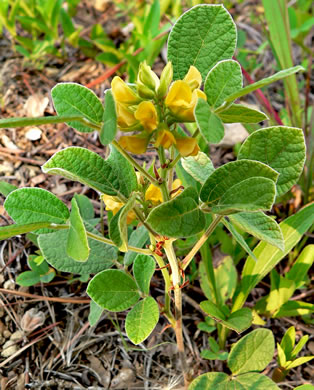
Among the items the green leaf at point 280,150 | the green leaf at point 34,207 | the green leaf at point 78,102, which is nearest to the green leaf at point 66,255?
the green leaf at point 34,207

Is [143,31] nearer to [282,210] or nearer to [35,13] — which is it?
[35,13]

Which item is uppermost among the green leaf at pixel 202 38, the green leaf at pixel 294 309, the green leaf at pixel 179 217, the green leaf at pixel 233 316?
the green leaf at pixel 202 38

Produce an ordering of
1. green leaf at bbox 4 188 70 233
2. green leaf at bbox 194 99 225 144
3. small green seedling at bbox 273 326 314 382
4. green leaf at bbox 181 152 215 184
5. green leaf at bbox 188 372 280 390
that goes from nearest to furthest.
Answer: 1. green leaf at bbox 194 99 225 144
2. green leaf at bbox 4 188 70 233
3. green leaf at bbox 181 152 215 184
4. green leaf at bbox 188 372 280 390
5. small green seedling at bbox 273 326 314 382

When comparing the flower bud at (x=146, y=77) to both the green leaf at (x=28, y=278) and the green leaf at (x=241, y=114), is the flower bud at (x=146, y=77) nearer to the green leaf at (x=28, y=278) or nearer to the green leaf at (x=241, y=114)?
the green leaf at (x=241, y=114)

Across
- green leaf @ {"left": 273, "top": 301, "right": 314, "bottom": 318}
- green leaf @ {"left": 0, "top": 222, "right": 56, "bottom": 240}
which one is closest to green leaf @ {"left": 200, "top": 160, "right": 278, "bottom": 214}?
green leaf @ {"left": 0, "top": 222, "right": 56, "bottom": 240}

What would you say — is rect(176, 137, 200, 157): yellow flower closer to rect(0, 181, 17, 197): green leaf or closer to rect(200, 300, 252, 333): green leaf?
rect(200, 300, 252, 333): green leaf

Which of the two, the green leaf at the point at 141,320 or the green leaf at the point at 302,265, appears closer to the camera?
Answer: the green leaf at the point at 141,320
